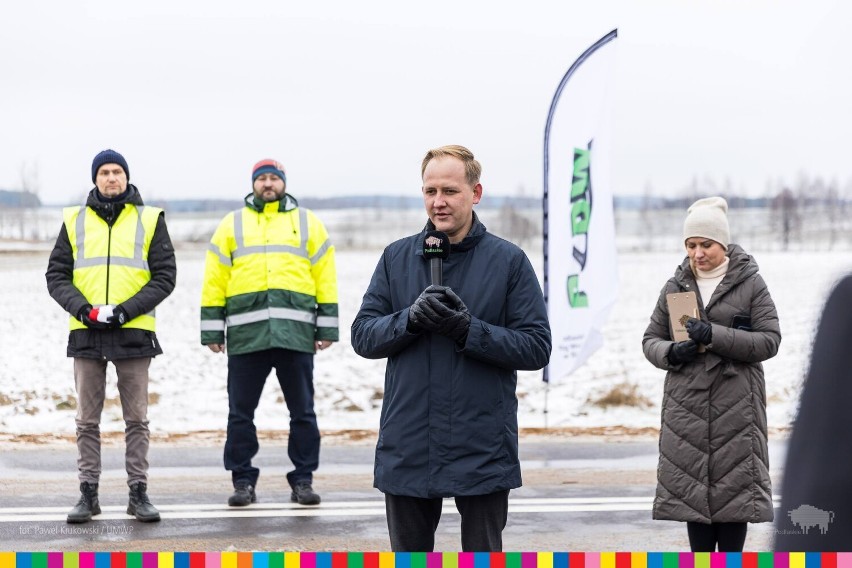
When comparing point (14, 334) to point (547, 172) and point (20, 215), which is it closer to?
point (547, 172)

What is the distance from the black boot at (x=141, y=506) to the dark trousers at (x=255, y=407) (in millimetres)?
686

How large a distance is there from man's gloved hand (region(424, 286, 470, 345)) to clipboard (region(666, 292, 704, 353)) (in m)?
1.82

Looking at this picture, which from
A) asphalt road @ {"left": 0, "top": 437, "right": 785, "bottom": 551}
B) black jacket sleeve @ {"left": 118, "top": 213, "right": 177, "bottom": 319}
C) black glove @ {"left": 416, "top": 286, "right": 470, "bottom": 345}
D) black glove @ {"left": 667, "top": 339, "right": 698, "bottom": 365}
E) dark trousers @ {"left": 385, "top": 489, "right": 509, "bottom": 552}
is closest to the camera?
black glove @ {"left": 416, "top": 286, "right": 470, "bottom": 345}

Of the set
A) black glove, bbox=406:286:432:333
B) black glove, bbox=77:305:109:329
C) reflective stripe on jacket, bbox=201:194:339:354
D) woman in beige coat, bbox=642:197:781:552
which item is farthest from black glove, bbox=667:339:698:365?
black glove, bbox=77:305:109:329

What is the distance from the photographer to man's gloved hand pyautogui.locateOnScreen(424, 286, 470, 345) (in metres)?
4.04

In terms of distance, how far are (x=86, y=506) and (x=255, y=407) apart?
4.19ft

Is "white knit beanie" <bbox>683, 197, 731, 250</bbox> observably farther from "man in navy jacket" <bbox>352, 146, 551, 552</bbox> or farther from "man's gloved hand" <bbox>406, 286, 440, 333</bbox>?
"man's gloved hand" <bbox>406, 286, 440, 333</bbox>

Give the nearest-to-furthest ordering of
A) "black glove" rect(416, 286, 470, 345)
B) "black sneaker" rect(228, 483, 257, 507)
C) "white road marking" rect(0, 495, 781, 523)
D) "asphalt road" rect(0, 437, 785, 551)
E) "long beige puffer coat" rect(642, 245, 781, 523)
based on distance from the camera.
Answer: "black glove" rect(416, 286, 470, 345) < "long beige puffer coat" rect(642, 245, 781, 523) < "asphalt road" rect(0, 437, 785, 551) < "white road marking" rect(0, 495, 781, 523) < "black sneaker" rect(228, 483, 257, 507)

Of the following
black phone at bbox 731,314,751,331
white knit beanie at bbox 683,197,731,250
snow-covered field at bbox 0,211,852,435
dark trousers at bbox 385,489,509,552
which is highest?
white knit beanie at bbox 683,197,731,250

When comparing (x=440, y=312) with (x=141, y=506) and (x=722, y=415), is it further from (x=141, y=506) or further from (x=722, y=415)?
(x=141, y=506)

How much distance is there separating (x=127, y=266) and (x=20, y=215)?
2326 inches

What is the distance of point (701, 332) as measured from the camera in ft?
17.9

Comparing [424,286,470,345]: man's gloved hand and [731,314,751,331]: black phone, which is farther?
[731,314,751,331]: black phone

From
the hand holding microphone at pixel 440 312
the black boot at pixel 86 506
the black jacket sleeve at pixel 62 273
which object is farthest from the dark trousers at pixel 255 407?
the hand holding microphone at pixel 440 312
